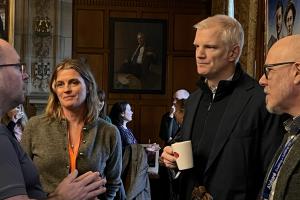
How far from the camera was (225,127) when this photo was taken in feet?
8.64

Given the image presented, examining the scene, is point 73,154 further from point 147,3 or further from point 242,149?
point 147,3

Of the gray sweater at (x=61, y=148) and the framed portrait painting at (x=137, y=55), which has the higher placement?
the framed portrait painting at (x=137, y=55)

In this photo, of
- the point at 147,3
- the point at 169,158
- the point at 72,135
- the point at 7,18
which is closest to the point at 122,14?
the point at 147,3

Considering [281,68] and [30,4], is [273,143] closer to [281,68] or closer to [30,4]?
[281,68]

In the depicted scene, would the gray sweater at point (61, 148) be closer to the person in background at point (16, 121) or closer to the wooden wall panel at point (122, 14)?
the person in background at point (16, 121)

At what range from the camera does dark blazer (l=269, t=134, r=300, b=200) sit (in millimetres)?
1823

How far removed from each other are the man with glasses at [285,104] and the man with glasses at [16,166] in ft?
2.53

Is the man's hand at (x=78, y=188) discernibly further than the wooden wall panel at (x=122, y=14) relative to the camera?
No

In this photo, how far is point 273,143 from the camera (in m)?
2.54

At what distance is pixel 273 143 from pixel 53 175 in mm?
1329

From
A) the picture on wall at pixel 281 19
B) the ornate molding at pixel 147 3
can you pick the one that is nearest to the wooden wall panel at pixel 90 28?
the ornate molding at pixel 147 3

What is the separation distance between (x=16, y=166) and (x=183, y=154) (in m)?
1.02

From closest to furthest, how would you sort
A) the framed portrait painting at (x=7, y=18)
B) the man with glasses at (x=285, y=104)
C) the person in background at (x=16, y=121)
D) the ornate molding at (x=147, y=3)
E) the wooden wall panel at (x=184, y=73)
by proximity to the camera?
the man with glasses at (x=285, y=104)
the person in background at (x=16, y=121)
the framed portrait painting at (x=7, y=18)
the ornate molding at (x=147, y=3)
the wooden wall panel at (x=184, y=73)

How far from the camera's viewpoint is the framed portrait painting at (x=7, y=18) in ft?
30.8
